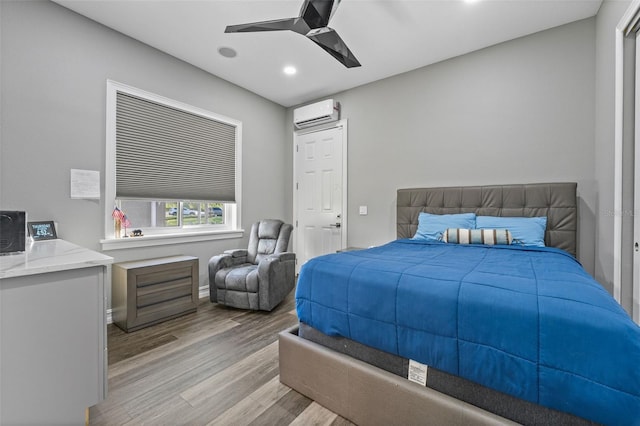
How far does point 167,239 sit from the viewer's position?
10.4ft

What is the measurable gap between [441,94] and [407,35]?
2.77 feet

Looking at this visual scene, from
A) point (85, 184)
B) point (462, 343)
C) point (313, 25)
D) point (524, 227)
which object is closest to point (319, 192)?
point (313, 25)

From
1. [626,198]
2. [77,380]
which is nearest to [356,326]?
[77,380]

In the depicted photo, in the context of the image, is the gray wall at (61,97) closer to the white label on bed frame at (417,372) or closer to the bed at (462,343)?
the bed at (462,343)

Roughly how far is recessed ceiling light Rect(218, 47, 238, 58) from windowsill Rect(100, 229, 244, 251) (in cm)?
216

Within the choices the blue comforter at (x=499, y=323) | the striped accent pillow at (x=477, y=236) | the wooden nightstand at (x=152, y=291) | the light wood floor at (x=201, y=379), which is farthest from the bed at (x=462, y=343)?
the wooden nightstand at (x=152, y=291)

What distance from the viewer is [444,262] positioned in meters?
1.69

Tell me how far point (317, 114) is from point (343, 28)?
4.85 feet

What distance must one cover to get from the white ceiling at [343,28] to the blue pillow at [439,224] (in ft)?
6.08

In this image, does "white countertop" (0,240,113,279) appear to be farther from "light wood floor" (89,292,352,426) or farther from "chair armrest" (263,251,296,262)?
"chair armrest" (263,251,296,262)

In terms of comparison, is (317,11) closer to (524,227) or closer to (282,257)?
(282,257)

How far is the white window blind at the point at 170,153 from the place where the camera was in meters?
2.86

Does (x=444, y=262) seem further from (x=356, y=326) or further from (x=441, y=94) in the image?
(x=441, y=94)

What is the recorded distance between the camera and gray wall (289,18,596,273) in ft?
8.43
